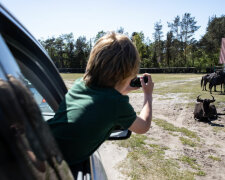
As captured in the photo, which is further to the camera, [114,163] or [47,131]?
[114,163]

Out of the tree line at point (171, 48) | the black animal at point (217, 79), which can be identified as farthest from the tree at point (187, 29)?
the black animal at point (217, 79)

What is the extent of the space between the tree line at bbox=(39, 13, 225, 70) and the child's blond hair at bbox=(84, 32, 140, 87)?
43762mm

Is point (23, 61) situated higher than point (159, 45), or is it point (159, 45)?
point (159, 45)

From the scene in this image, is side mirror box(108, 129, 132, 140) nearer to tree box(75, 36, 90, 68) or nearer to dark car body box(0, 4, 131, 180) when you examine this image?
dark car body box(0, 4, 131, 180)

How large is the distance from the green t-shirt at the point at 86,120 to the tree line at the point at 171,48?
44.0 m

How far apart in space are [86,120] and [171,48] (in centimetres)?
5935

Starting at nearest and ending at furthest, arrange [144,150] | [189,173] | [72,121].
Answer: [72,121] → [189,173] → [144,150]

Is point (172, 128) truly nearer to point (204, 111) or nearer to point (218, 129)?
point (218, 129)

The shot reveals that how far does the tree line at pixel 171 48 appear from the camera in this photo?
151 feet

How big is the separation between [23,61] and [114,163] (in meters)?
3.17

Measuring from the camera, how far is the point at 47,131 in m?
0.63

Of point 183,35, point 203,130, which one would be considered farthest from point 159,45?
point 203,130

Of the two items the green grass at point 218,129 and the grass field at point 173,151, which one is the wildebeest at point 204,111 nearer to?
the grass field at point 173,151

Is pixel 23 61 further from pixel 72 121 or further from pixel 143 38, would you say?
pixel 143 38
